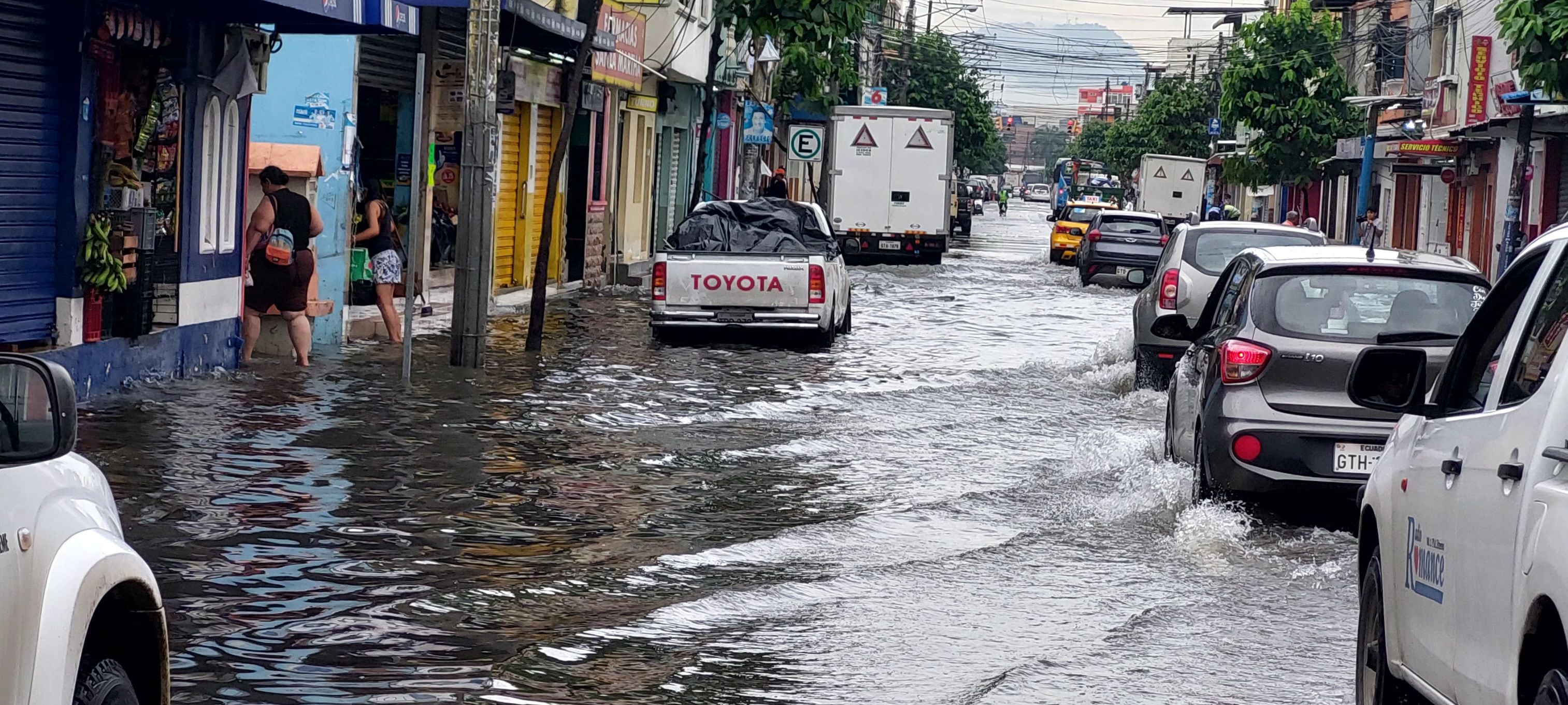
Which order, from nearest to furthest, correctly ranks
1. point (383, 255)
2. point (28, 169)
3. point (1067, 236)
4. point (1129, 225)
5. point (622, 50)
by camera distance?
point (28, 169) → point (383, 255) → point (622, 50) → point (1129, 225) → point (1067, 236)

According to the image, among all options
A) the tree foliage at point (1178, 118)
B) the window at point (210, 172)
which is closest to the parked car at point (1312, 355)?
the window at point (210, 172)

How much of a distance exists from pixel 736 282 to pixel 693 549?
1130 centimetres

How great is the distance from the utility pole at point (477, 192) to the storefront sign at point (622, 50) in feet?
39.9

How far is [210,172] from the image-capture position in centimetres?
1556

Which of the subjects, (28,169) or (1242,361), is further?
(28,169)

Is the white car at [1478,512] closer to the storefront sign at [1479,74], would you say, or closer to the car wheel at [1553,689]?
the car wheel at [1553,689]

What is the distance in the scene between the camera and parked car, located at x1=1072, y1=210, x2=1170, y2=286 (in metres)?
37.3

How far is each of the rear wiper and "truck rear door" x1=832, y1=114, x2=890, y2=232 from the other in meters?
32.6

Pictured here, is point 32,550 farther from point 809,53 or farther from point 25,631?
point 809,53

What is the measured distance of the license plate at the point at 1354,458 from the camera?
954cm

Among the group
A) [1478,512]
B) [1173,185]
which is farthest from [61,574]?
[1173,185]

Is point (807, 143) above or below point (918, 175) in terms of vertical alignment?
above

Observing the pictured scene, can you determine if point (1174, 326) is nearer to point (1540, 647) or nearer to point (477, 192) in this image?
point (477, 192)

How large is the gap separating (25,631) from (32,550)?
0.16m
